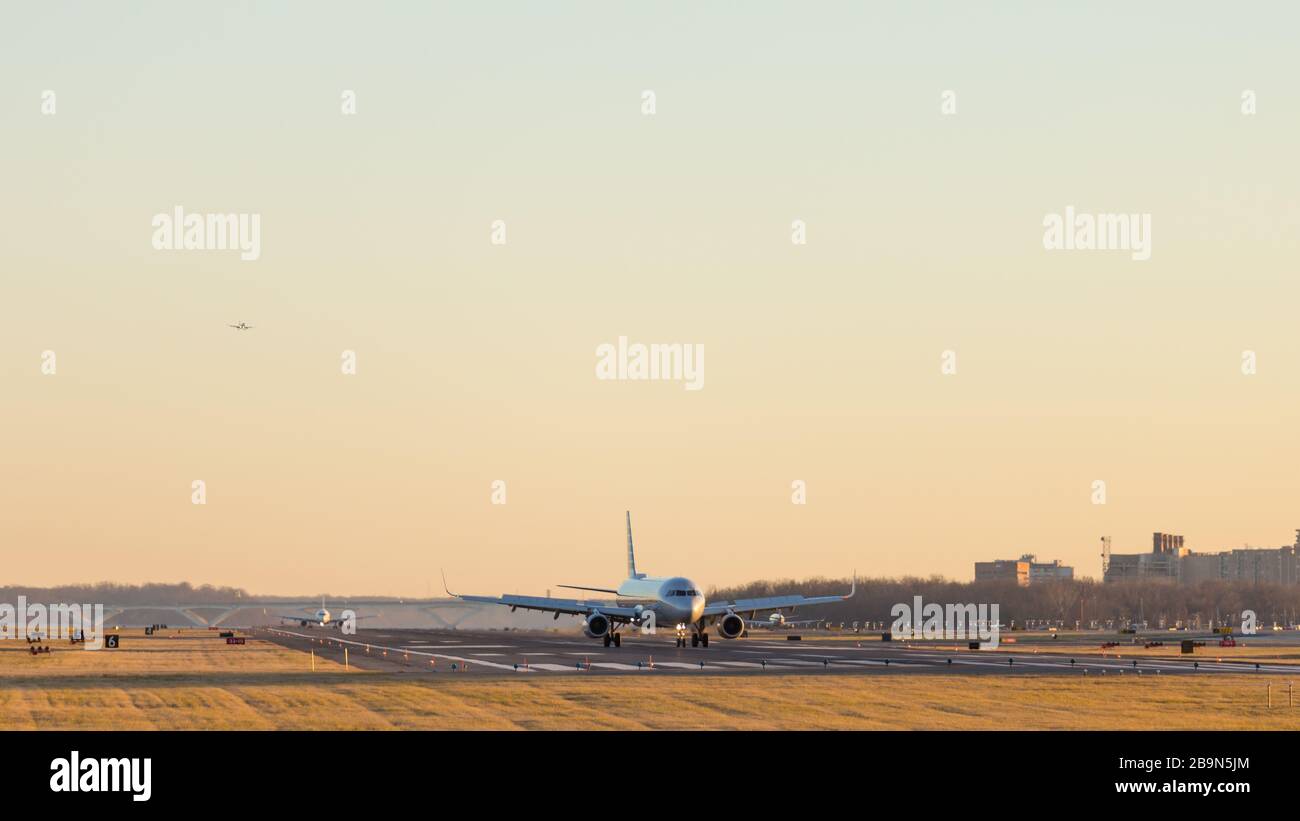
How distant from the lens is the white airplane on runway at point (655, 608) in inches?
4126

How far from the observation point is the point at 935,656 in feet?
306

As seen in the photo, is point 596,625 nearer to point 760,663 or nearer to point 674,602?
point 674,602

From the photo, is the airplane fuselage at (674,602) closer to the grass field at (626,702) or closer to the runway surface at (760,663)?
the runway surface at (760,663)

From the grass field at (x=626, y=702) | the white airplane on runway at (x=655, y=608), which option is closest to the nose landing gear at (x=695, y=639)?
the white airplane on runway at (x=655, y=608)

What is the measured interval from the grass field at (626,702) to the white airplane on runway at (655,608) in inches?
1382

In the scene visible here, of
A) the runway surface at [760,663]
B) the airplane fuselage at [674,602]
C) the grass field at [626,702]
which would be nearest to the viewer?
the grass field at [626,702]

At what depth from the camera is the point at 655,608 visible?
10556 cm

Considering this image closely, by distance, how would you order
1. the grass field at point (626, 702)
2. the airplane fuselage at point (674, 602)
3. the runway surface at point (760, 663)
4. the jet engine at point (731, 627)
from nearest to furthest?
1. the grass field at point (626, 702)
2. the runway surface at point (760, 663)
3. the airplane fuselage at point (674, 602)
4. the jet engine at point (731, 627)

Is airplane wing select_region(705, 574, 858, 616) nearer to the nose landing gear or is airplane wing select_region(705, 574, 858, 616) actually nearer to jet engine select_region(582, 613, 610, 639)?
the nose landing gear

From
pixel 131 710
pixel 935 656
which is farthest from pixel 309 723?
pixel 935 656

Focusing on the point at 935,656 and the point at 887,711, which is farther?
the point at 935,656
